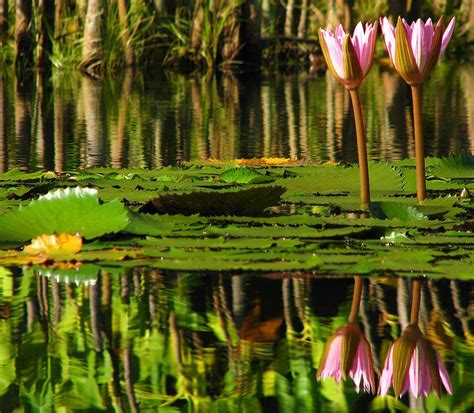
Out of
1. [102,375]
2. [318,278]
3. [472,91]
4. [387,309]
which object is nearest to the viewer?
[102,375]

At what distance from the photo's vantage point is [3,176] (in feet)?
14.9

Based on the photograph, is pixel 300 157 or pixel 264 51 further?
pixel 264 51

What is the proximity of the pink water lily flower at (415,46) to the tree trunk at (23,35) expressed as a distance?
10914 millimetres

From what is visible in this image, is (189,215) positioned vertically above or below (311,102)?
below

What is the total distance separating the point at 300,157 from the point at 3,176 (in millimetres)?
1852

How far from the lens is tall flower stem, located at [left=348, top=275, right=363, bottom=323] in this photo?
2511 mm

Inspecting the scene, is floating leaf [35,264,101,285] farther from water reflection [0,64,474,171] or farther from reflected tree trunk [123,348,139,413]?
water reflection [0,64,474,171]

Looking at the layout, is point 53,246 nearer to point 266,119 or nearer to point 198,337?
point 198,337

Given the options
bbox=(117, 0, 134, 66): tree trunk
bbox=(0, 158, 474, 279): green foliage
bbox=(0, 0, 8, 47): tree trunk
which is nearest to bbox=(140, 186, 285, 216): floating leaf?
bbox=(0, 158, 474, 279): green foliage

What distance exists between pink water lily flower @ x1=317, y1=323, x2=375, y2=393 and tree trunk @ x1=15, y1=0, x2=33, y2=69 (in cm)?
1208

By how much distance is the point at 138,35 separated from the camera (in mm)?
15070

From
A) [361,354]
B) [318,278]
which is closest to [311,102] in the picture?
[318,278]

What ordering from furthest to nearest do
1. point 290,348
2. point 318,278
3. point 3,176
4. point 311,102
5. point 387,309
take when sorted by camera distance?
1. point 311,102
2. point 3,176
3. point 318,278
4. point 387,309
5. point 290,348

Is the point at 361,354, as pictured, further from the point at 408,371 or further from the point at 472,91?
the point at 472,91
